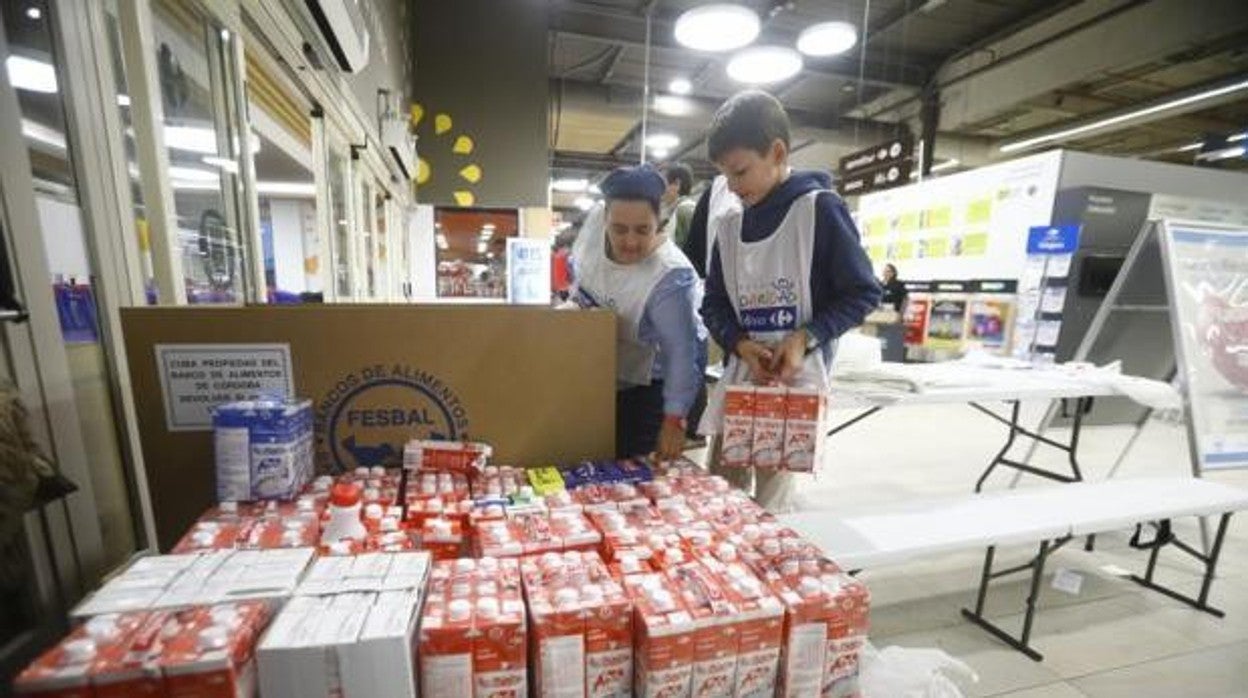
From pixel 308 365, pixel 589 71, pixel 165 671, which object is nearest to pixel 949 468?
pixel 308 365

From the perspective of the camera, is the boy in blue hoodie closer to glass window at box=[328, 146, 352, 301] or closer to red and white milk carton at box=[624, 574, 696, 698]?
red and white milk carton at box=[624, 574, 696, 698]

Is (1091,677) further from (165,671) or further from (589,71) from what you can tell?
(589,71)

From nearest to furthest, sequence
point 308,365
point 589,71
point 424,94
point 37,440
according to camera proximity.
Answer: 1. point 37,440
2. point 308,365
3. point 424,94
4. point 589,71

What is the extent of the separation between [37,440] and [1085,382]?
130 inches

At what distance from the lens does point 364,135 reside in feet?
10.6

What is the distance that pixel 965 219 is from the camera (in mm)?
6250

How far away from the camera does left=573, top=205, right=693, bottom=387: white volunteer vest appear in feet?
4.50

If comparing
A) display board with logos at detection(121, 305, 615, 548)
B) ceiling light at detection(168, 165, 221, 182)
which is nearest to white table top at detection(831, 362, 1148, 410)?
display board with logos at detection(121, 305, 615, 548)

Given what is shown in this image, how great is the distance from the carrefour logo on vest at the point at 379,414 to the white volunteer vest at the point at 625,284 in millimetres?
450

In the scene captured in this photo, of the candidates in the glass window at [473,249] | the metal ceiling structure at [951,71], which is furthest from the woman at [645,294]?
the glass window at [473,249]

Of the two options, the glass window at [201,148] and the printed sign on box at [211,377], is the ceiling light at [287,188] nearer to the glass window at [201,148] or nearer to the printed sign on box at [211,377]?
the glass window at [201,148]

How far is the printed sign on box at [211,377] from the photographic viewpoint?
0.99m

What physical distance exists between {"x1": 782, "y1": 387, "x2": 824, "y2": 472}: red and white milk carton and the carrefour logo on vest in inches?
30.4

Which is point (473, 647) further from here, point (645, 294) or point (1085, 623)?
point (1085, 623)
